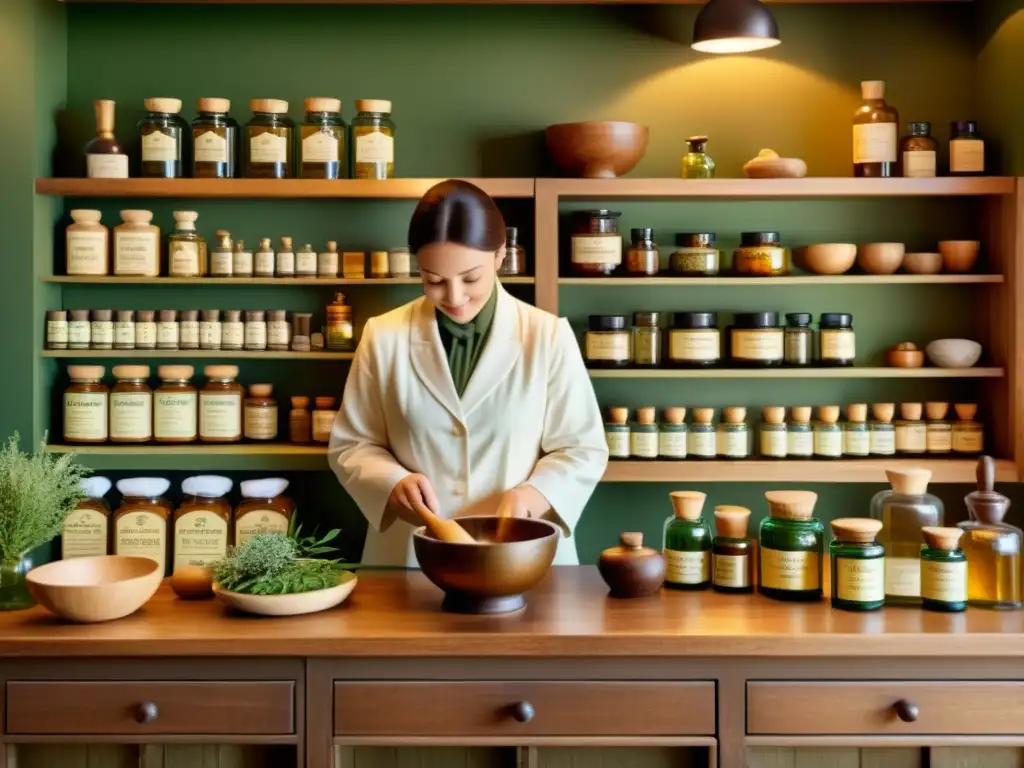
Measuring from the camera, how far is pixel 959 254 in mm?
3338

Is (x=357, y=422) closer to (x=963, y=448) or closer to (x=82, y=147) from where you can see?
(x=82, y=147)

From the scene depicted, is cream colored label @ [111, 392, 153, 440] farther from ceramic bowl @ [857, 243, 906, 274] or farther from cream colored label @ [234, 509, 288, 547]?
ceramic bowl @ [857, 243, 906, 274]

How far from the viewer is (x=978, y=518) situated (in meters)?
2.07

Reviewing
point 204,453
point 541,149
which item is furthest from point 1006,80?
point 204,453

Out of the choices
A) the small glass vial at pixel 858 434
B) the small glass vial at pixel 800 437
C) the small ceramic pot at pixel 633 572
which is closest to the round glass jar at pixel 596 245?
the small glass vial at pixel 800 437

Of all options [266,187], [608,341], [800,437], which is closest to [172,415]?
[266,187]

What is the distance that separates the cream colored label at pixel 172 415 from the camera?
11.0ft

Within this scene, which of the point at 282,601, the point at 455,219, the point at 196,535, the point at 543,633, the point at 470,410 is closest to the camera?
the point at 543,633

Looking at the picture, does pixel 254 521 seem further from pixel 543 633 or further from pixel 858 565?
pixel 858 565

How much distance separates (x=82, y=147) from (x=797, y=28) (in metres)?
2.19

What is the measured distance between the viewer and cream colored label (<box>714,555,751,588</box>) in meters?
2.15

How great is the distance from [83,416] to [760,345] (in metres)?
1.95

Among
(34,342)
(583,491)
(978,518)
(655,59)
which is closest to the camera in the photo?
(978,518)

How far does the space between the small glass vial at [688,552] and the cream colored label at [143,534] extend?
1635 mm
